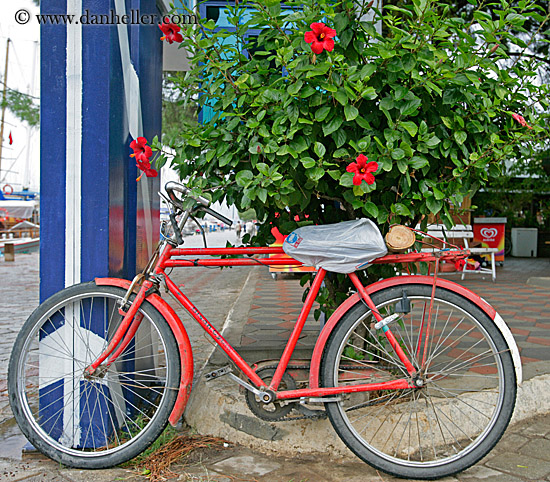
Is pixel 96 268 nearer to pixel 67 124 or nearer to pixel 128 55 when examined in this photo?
pixel 67 124

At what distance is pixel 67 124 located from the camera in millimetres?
2266

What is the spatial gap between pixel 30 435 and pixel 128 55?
1.78 metres

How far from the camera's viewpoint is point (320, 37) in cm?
185

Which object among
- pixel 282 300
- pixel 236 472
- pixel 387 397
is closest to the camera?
pixel 236 472

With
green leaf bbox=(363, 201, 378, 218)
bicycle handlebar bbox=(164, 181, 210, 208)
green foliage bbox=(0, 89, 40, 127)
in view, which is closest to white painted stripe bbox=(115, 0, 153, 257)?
bicycle handlebar bbox=(164, 181, 210, 208)

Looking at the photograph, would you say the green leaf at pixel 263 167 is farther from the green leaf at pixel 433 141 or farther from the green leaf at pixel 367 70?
the green leaf at pixel 433 141

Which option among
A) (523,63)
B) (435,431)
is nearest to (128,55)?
(523,63)

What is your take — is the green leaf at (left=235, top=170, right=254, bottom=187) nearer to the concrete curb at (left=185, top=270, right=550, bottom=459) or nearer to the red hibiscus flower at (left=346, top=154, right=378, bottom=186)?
the red hibiscus flower at (left=346, top=154, right=378, bottom=186)

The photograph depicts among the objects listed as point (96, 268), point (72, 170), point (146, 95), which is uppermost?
point (146, 95)

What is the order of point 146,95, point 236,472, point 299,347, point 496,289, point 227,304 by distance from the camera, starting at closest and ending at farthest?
point 236,472 → point 299,347 → point 146,95 → point 227,304 → point 496,289

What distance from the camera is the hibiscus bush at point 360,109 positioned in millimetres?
1966

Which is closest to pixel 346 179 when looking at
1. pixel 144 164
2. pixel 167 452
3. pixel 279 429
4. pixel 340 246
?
pixel 340 246

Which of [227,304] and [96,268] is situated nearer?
[96,268]

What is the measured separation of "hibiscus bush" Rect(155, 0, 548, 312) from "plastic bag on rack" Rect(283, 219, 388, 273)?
0.30ft
